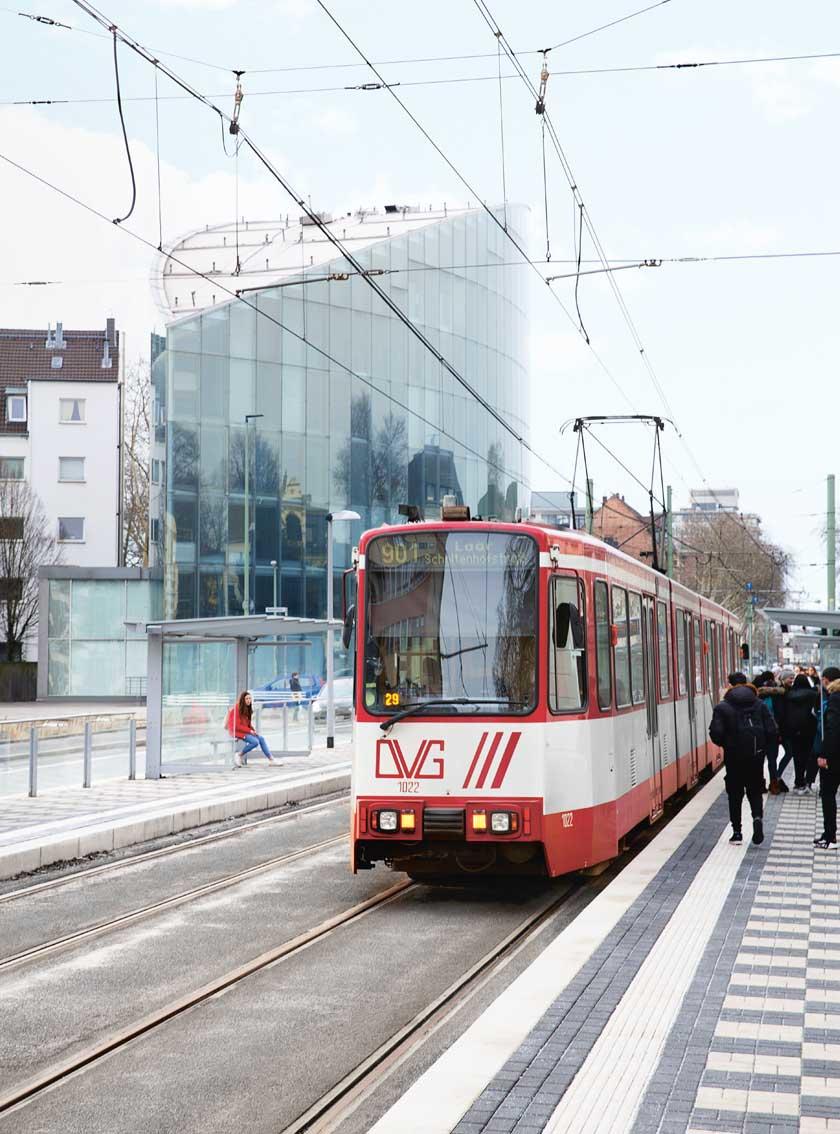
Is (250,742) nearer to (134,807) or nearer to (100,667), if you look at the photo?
(134,807)

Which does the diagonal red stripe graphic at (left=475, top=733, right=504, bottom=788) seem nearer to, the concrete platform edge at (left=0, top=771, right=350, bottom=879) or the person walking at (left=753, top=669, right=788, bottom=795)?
the concrete platform edge at (left=0, top=771, right=350, bottom=879)

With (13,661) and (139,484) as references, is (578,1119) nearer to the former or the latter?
(13,661)

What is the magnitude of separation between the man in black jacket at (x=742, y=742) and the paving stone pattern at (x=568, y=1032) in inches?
118

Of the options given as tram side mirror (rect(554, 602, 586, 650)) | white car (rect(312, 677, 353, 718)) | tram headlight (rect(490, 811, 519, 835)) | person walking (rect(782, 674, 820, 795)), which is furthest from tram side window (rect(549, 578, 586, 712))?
white car (rect(312, 677, 353, 718))

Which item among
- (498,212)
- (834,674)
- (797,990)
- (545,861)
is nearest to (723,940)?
(797,990)

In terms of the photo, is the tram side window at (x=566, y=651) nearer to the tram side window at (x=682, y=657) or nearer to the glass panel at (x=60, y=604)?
the tram side window at (x=682, y=657)

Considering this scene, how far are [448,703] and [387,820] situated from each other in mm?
975

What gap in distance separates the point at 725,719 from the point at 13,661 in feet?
170

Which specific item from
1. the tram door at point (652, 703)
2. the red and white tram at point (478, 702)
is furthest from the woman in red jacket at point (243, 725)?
the red and white tram at point (478, 702)

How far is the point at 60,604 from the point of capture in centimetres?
5591

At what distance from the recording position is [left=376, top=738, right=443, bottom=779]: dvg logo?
11172 mm

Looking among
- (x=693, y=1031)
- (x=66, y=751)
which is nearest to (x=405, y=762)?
(x=693, y=1031)

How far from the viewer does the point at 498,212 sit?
190 ft

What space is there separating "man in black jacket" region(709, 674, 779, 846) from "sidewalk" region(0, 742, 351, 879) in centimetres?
627
